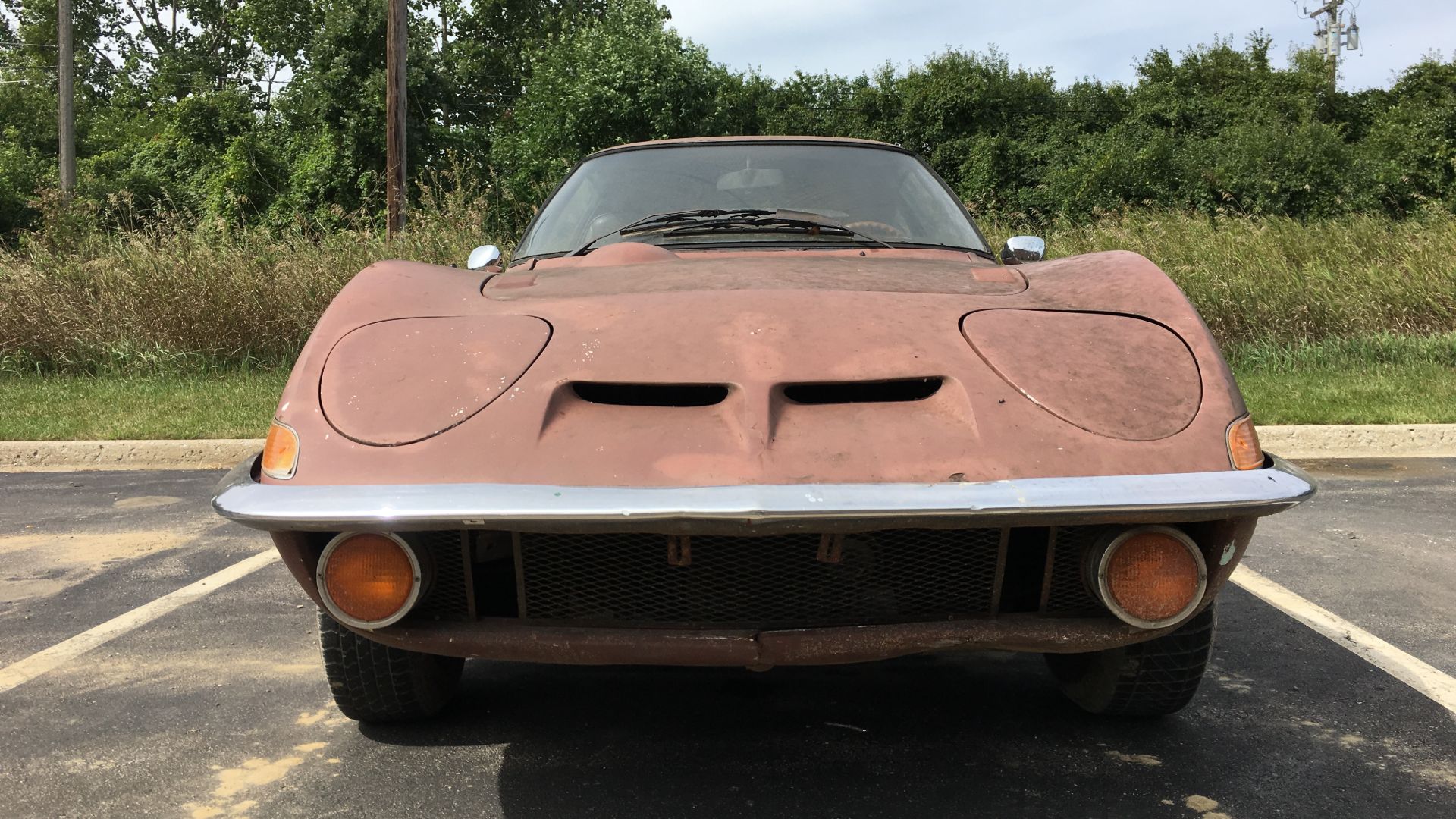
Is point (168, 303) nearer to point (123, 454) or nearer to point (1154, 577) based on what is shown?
point (123, 454)

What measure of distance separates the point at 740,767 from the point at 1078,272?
53.5 inches

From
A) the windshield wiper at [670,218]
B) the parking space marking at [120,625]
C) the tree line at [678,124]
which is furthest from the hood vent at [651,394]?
the tree line at [678,124]

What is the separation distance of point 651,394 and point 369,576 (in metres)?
0.60

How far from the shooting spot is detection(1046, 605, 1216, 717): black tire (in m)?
2.35

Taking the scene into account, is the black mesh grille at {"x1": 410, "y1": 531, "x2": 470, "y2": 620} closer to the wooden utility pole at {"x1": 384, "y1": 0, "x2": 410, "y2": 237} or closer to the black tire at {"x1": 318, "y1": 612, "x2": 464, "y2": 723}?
the black tire at {"x1": 318, "y1": 612, "x2": 464, "y2": 723}

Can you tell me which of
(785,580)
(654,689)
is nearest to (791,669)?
(654,689)

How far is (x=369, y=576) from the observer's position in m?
1.90

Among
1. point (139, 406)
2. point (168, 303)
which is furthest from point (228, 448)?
point (168, 303)

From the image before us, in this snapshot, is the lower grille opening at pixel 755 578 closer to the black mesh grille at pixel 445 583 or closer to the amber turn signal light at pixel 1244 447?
the black mesh grille at pixel 445 583

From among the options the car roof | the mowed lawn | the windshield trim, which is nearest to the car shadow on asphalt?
the windshield trim

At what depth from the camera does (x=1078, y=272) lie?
2525mm

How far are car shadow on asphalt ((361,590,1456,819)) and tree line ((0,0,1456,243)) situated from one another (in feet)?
51.6

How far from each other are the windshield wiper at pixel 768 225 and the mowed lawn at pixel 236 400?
4581 mm

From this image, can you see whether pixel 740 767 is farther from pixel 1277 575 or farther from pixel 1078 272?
pixel 1277 575
